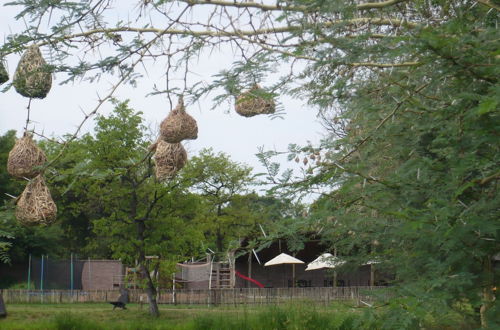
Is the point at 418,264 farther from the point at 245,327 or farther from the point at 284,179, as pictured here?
the point at 245,327

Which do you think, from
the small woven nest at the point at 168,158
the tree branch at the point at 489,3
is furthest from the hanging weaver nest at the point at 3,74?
the tree branch at the point at 489,3

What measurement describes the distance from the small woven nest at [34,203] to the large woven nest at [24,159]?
0.09m

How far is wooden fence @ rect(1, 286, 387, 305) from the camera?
19.1m

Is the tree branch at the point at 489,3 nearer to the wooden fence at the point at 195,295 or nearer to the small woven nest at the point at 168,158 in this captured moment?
the small woven nest at the point at 168,158

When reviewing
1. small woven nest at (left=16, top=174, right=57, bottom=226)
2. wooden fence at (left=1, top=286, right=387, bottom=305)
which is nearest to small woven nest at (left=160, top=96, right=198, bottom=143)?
small woven nest at (left=16, top=174, right=57, bottom=226)

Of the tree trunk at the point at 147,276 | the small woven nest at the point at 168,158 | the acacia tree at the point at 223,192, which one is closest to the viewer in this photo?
the small woven nest at the point at 168,158

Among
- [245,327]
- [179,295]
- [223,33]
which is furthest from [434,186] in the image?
[179,295]

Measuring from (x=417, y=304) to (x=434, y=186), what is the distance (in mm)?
751

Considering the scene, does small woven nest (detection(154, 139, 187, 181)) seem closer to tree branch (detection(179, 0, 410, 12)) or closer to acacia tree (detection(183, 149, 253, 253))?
tree branch (detection(179, 0, 410, 12))

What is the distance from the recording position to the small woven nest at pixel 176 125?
13.9 ft

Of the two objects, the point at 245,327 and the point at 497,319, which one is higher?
the point at 497,319

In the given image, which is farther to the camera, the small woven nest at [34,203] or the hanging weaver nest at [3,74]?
the small woven nest at [34,203]

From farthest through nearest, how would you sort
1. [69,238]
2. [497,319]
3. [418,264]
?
[69,238] < [418,264] < [497,319]

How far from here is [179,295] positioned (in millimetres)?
21781
